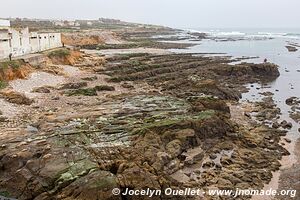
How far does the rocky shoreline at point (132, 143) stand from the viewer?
519 inches

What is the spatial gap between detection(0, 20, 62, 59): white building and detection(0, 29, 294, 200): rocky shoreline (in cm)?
703

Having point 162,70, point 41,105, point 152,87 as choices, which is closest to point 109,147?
point 41,105

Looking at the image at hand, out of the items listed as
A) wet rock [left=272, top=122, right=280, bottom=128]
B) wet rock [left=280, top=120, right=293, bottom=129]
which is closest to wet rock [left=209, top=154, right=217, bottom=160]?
wet rock [left=272, top=122, right=280, bottom=128]

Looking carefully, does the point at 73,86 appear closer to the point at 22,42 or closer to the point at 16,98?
the point at 16,98

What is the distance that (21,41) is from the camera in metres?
38.3

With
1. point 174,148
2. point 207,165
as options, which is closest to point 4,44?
point 174,148

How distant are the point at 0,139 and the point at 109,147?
5.35 m

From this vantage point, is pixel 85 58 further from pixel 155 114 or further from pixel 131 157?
pixel 131 157

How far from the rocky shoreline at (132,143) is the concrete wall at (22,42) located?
7.01 meters

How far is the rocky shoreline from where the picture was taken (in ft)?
43.2

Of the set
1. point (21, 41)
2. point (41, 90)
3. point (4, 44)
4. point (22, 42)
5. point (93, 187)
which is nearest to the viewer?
point (93, 187)

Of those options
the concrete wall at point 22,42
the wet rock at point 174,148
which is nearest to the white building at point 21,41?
the concrete wall at point 22,42

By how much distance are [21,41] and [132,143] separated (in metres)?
26.0

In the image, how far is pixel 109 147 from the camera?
16.0 metres
